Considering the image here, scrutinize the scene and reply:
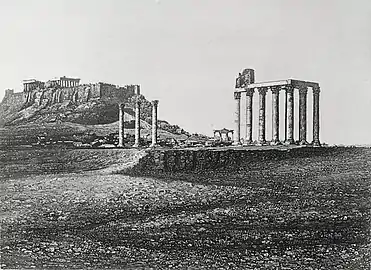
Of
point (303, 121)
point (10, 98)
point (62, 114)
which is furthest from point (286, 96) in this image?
point (10, 98)

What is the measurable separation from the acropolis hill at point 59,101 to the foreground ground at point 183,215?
951 millimetres

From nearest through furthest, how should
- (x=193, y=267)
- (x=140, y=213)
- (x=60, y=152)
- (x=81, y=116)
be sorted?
(x=193, y=267) → (x=140, y=213) → (x=60, y=152) → (x=81, y=116)

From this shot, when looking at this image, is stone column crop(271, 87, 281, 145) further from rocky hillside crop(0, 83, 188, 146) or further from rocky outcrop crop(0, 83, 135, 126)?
rocky outcrop crop(0, 83, 135, 126)

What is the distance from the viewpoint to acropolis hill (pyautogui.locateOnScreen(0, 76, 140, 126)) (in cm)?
1000

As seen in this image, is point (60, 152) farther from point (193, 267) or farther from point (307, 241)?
point (307, 241)

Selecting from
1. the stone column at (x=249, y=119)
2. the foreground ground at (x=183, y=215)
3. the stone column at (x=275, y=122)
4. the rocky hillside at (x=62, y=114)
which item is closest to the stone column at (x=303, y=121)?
→ the stone column at (x=275, y=122)

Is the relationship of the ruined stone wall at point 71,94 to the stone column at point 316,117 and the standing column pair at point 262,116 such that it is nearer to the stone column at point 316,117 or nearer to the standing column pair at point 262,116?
the standing column pair at point 262,116

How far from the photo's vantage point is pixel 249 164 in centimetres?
979

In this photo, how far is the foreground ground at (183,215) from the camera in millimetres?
8438

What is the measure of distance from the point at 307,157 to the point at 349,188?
142cm

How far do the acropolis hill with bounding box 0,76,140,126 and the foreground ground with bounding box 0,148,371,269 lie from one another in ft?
3.12

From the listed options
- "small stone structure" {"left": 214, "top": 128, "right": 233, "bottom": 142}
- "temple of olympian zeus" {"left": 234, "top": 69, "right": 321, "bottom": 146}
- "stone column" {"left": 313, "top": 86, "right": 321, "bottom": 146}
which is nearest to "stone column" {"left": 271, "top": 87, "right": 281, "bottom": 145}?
"temple of olympian zeus" {"left": 234, "top": 69, "right": 321, "bottom": 146}

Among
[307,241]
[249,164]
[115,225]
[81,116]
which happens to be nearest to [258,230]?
[307,241]

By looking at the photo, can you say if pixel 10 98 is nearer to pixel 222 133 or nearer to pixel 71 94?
pixel 71 94
